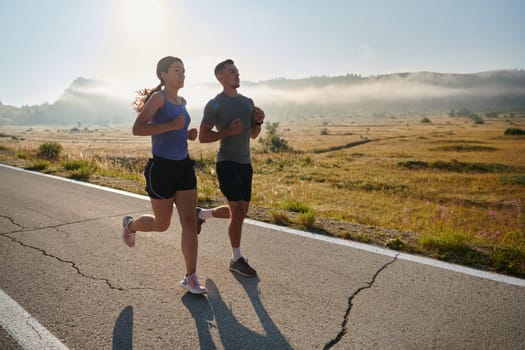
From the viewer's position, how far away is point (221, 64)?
3.75 m

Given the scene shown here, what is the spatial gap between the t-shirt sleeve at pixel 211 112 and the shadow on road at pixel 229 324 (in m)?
1.65

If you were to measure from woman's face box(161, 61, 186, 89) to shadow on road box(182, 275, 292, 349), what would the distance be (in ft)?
6.41

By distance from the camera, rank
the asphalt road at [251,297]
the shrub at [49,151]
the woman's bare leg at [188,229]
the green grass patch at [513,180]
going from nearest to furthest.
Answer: the asphalt road at [251,297]
the woman's bare leg at [188,229]
the shrub at [49,151]
the green grass patch at [513,180]

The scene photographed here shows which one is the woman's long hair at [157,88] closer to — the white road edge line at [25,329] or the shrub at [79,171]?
the white road edge line at [25,329]

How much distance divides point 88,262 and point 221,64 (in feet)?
8.54

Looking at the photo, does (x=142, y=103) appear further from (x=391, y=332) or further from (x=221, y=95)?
(x=391, y=332)

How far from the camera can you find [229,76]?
371 centimetres

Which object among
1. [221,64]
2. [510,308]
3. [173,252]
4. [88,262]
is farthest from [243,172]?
[510,308]

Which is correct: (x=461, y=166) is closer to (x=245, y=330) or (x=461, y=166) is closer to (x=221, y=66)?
(x=221, y=66)

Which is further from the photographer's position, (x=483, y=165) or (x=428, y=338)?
(x=483, y=165)

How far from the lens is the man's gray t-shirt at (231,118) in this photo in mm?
3737

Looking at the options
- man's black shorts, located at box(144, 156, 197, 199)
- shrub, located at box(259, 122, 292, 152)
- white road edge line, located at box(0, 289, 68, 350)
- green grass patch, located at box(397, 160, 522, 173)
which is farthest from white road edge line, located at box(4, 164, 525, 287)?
shrub, located at box(259, 122, 292, 152)

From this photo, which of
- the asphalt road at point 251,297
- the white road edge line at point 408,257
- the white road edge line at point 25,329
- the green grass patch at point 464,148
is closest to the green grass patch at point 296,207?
the white road edge line at point 408,257

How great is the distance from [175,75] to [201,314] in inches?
82.4
